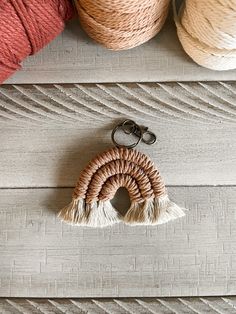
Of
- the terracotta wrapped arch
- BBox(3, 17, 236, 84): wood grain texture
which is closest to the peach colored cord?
the terracotta wrapped arch

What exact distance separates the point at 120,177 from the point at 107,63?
216 mm

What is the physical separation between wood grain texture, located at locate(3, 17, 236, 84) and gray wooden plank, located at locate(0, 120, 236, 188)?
0.29ft

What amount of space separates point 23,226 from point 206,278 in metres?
0.34

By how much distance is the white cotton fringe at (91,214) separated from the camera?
96cm

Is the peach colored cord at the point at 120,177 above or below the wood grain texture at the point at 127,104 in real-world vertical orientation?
below

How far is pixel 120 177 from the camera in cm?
95

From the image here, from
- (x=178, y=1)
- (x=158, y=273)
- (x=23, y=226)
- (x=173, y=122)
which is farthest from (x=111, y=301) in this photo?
(x=178, y=1)

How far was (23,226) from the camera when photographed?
0.99 meters

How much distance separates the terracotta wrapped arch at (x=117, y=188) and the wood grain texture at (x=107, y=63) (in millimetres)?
151

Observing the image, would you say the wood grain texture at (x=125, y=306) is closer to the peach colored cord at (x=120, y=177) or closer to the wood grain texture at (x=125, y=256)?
the wood grain texture at (x=125, y=256)

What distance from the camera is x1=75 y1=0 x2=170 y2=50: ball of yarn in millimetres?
844

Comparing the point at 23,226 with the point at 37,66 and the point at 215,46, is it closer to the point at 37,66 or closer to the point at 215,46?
the point at 37,66

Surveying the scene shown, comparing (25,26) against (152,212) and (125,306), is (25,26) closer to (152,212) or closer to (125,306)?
(152,212)

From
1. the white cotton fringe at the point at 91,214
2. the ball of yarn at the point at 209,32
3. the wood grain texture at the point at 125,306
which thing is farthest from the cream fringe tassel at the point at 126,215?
the ball of yarn at the point at 209,32
